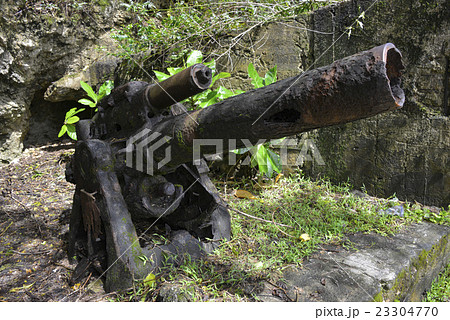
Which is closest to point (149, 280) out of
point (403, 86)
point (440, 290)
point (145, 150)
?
point (145, 150)

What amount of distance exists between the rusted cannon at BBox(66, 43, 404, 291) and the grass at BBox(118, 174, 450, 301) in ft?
0.52

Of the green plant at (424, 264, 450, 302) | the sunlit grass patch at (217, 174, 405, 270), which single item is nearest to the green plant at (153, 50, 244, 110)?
the sunlit grass patch at (217, 174, 405, 270)

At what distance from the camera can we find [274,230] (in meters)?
2.73

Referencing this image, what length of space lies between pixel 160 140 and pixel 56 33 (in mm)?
3742

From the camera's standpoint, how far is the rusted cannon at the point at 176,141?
1208 mm

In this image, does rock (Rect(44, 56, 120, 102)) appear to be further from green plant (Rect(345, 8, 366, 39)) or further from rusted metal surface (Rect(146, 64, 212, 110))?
green plant (Rect(345, 8, 366, 39))

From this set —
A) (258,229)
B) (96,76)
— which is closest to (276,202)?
(258,229)

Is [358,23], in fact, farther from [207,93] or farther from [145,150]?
[145,150]

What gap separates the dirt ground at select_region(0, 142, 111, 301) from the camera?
6.96ft

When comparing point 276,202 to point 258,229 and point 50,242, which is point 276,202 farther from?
point 50,242

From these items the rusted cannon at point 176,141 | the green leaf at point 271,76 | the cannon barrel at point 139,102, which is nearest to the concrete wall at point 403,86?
the green leaf at point 271,76

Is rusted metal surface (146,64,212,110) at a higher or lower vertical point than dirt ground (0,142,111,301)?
higher

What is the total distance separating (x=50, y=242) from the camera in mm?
2754

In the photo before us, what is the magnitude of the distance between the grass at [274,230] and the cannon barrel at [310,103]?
2.70 ft
